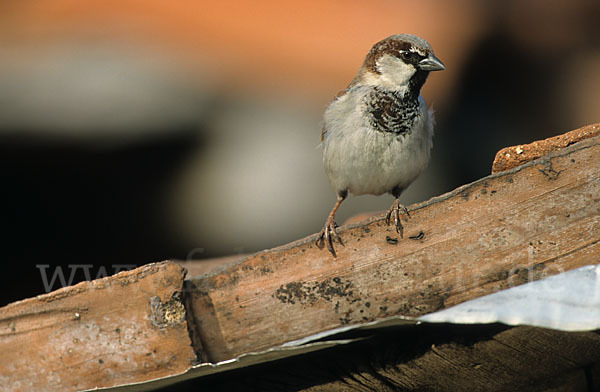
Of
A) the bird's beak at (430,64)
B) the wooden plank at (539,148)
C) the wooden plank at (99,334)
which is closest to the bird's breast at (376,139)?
the bird's beak at (430,64)

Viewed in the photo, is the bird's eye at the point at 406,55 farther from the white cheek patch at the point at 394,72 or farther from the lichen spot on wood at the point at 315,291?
the lichen spot on wood at the point at 315,291

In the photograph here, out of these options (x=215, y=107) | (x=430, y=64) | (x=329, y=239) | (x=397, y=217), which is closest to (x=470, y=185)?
(x=397, y=217)

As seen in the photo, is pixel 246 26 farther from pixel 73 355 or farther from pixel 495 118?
pixel 73 355

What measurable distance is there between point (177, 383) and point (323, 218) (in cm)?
232

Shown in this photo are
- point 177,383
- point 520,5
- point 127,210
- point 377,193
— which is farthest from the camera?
point 127,210

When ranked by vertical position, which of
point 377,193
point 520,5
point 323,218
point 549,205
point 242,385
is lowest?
point 242,385

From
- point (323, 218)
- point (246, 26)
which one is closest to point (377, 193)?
point (246, 26)

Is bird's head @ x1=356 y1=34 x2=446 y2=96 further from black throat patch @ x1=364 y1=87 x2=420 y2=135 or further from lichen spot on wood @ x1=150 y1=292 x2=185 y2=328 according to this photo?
lichen spot on wood @ x1=150 y1=292 x2=185 y2=328

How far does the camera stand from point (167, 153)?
321 cm

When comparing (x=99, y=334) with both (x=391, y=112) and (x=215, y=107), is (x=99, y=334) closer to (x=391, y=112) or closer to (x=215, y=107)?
(x=391, y=112)

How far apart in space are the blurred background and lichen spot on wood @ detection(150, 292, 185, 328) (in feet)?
4.26

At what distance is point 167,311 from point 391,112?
3.51 feet

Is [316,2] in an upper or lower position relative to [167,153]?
upper

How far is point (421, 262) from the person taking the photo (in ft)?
4.71
